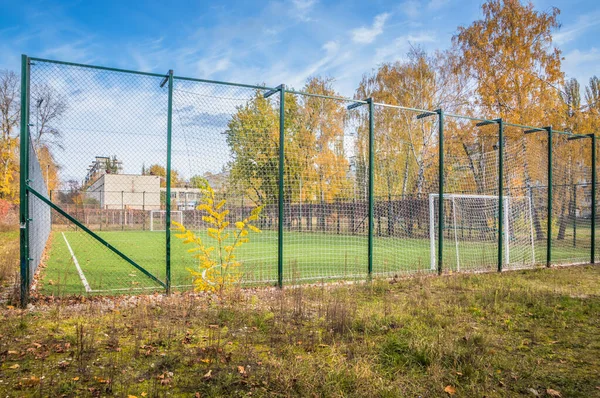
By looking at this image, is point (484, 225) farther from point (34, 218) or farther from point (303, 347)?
point (34, 218)

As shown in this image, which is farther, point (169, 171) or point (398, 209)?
point (398, 209)

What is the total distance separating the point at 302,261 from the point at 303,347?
7.73 meters

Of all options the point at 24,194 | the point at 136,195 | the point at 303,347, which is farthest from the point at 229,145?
the point at 136,195

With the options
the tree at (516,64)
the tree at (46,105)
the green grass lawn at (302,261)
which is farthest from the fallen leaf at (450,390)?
the tree at (516,64)

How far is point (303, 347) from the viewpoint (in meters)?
4.09

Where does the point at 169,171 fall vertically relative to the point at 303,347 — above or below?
above

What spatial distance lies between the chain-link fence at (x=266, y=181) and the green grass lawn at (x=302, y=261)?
2.9 inches

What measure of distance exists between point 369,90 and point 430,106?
405 cm

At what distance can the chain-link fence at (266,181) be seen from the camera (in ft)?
20.3

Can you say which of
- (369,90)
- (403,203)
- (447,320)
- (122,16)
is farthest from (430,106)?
(447,320)

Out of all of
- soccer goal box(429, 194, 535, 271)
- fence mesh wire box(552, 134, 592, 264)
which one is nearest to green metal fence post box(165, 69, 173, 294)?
Answer: soccer goal box(429, 194, 535, 271)

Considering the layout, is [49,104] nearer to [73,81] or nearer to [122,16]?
[73,81]

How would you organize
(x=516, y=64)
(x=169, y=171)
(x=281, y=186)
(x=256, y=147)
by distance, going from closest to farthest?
(x=169, y=171) → (x=281, y=186) → (x=256, y=147) → (x=516, y=64)

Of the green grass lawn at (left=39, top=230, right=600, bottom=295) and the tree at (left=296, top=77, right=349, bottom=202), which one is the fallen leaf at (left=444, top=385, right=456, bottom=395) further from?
the tree at (left=296, top=77, right=349, bottom=202)
